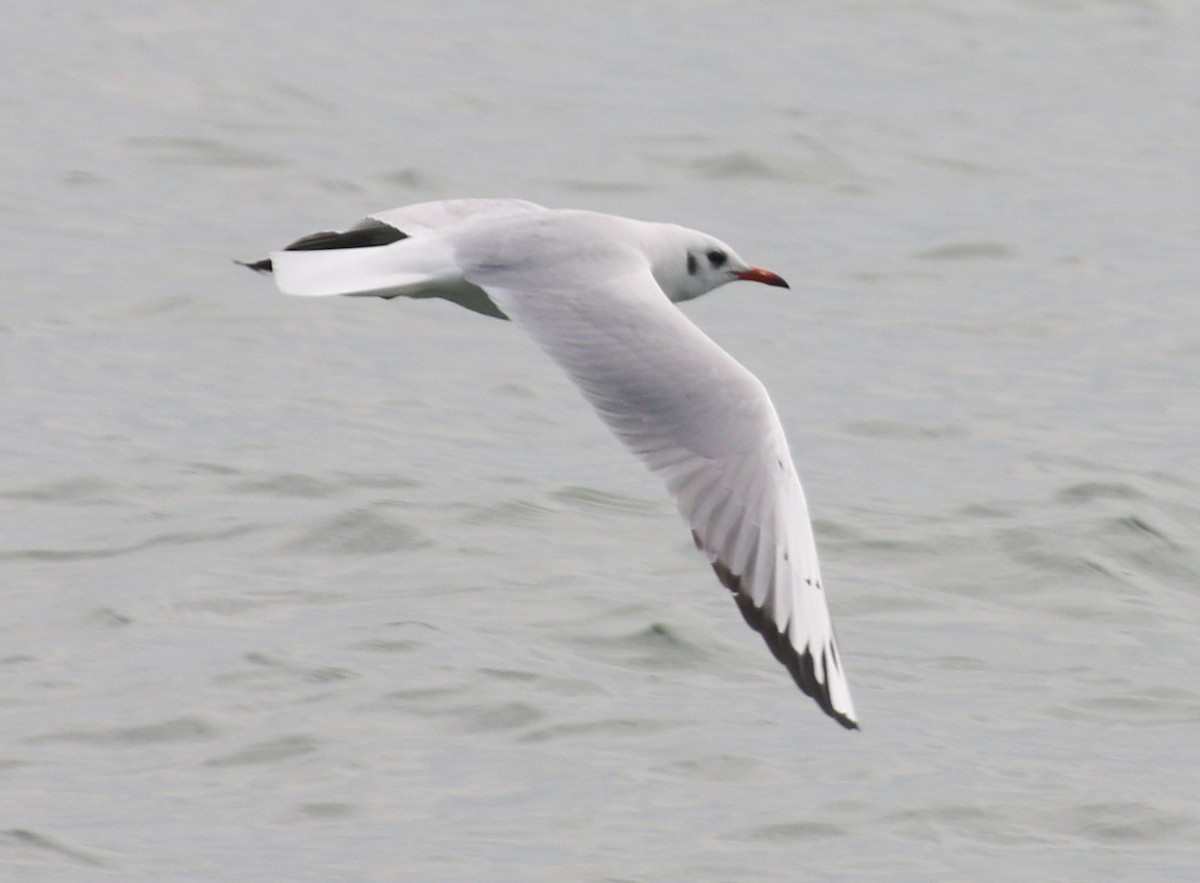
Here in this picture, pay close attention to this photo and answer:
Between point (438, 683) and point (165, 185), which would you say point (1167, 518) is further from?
point (165, 185)

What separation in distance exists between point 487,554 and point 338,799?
1821 millimetres

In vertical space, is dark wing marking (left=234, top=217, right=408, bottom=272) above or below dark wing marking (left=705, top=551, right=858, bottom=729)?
above

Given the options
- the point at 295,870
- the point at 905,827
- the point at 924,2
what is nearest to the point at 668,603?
the point at 905,827

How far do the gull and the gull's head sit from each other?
0.01 m

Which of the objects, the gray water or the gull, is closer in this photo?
the gull

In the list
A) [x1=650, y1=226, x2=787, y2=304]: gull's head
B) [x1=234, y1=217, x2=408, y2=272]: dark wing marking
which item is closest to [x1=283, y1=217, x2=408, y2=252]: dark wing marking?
[x1=234, y1=217, x2=408, y2=272]: dark wing marking

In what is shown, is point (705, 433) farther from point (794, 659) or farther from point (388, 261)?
point (388, 261)

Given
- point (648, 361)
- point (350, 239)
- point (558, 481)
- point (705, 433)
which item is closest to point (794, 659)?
point (705, 433)

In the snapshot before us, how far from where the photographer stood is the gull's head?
661cm

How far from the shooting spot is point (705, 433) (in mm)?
5742

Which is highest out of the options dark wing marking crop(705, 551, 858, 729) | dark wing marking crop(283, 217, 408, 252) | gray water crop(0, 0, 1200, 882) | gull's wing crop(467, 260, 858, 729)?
dark wing marking crop(283, 217, 408, 252)

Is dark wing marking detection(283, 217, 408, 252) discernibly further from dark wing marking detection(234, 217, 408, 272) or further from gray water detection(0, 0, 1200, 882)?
gray water detection(0, 0, 1200, 882)

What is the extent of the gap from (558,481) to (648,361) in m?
3.00

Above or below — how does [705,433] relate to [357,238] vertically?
below
